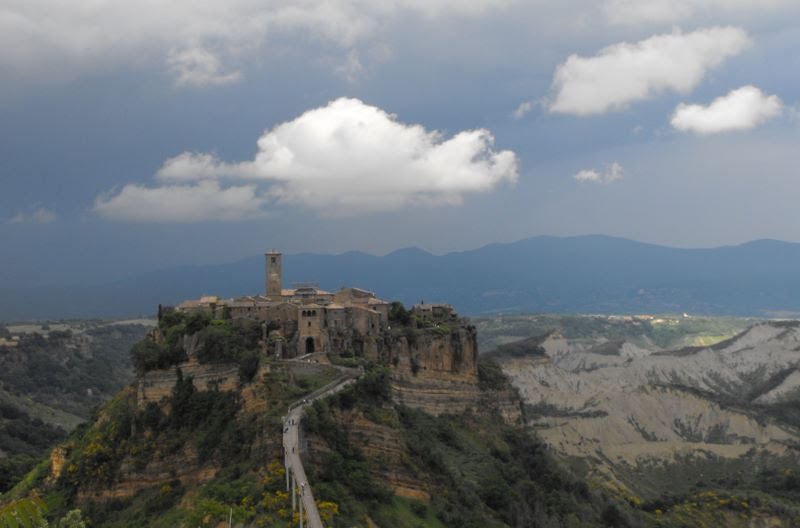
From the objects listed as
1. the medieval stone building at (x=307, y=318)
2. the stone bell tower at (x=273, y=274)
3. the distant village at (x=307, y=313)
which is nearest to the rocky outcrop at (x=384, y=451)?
the medieval stone building at (x=307, y=318)

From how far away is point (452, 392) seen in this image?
6662 centimetres

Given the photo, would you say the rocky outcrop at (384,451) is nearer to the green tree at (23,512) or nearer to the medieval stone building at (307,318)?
the medieval stone building at (307,318)

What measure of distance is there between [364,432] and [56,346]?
472ft

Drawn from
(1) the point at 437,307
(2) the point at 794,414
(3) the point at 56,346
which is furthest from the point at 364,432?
(3) the point at 56,346

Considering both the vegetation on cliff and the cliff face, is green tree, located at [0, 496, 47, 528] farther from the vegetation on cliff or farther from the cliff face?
the cliff face

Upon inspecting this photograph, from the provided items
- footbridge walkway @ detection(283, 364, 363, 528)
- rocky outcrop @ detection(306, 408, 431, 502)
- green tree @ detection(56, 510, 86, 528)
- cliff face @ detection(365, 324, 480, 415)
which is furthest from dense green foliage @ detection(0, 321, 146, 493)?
green tree @ detection(56, 510, 86, 528)

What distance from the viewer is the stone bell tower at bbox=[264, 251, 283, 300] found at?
67.2 m

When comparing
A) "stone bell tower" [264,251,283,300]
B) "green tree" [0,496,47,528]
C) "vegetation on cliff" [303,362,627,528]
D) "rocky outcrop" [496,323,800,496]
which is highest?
"stone bell tower" [264,251,283,300]

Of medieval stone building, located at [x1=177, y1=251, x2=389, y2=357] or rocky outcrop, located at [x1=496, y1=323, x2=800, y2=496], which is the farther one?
rocky outcrop, located at [x1=496, y1=323, x2=800, y2=496]

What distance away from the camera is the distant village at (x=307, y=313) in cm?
5928

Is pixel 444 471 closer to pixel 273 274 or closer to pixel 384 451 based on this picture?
pixel 384 451

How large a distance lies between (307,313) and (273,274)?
9302mm

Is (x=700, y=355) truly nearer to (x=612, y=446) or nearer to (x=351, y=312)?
→ (x=612, y=446)

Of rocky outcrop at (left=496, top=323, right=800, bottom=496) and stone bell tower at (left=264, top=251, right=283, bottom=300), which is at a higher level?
stone bell tower at (left=264, top=251, right=283, bottom=300)
